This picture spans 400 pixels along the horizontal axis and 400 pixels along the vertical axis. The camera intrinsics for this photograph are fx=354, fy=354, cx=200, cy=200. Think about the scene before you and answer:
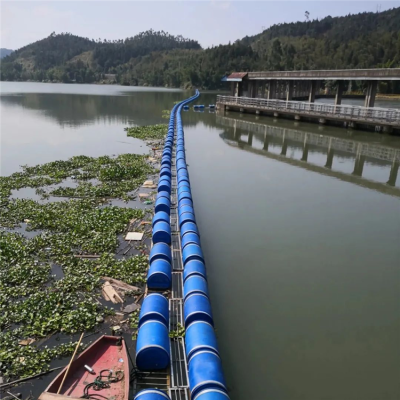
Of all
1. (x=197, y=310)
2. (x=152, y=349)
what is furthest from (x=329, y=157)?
(x=152, y=349)

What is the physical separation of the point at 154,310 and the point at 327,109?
3537cm

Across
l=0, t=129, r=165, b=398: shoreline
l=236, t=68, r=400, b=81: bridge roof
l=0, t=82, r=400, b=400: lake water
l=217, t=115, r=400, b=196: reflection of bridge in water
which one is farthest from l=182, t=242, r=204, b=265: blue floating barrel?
l=236, t=68, r=400, b=81: bridge roof

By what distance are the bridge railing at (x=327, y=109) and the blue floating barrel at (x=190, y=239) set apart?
87.8ft

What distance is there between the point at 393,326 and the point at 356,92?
314 ft

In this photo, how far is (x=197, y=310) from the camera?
7297 millimetres

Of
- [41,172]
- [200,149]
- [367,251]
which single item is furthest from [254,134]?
[367,251]

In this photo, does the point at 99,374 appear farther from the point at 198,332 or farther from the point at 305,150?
the point at 305,150

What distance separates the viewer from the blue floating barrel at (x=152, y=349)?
6605mm

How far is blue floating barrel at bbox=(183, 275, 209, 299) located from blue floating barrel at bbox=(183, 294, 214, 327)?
7.7 inches

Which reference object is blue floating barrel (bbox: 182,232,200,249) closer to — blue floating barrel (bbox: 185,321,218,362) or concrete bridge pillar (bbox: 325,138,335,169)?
blue floating barrel (bbox: 185,321,218,362)

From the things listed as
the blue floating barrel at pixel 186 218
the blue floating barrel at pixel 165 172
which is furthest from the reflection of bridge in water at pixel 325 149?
the blue floating barrel at pixel 186 218

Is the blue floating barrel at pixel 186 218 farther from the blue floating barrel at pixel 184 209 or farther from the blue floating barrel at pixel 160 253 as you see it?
the blue floating barrel at pixel 160 253

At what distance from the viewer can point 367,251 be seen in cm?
1202

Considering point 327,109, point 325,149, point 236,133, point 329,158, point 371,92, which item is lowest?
point 329,158
